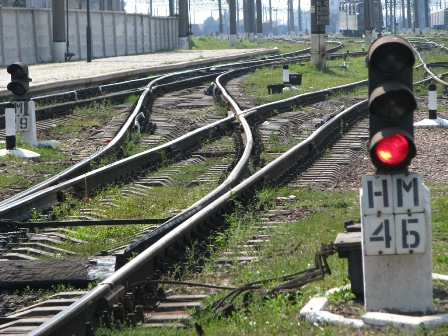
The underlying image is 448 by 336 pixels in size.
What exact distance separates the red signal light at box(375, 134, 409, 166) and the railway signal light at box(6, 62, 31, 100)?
1117 cm

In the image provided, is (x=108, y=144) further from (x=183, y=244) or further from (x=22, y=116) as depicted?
(x=183, y=244)

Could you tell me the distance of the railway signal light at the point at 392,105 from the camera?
5574mm

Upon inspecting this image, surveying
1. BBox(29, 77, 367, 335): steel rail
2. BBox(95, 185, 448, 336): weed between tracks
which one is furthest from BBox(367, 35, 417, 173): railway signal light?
BBox(29, 77, 367, 335): steel rail

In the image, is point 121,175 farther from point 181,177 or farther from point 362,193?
point 362,193

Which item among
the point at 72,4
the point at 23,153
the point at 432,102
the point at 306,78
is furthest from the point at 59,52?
the point at 23,153

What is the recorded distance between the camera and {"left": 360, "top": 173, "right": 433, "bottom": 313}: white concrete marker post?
5594 millimetres

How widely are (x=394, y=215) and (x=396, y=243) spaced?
0.50 feet

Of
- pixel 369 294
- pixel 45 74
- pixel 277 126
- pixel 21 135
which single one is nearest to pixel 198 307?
pixel 369 294

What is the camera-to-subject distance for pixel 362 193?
5680 mm

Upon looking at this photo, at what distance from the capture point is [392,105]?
221 inches

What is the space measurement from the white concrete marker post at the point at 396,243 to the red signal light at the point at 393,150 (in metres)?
0.09

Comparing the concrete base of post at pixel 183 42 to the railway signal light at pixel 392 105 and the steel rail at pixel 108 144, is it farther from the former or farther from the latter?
the railway signal light at pixel 392 105

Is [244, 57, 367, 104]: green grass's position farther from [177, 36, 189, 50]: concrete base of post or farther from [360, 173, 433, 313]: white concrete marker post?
[177, 36, 189, 50]: concrete base of post

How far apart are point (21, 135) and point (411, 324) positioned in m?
12.1
